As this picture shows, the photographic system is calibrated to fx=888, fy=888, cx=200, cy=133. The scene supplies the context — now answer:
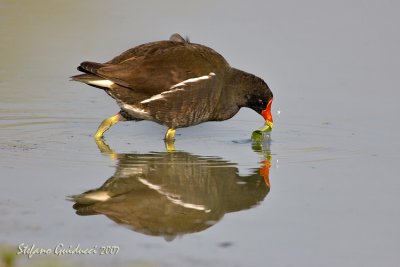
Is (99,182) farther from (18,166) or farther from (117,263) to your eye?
(117,263)

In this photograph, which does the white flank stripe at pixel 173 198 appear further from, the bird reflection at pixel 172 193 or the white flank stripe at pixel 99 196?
the white flank stripe at pixel 99 196

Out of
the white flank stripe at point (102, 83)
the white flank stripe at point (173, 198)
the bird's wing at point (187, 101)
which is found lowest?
the white flank stripe at point (173, 198)

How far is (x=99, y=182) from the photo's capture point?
757 cm

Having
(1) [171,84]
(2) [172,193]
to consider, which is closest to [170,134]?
(1) [171,84]

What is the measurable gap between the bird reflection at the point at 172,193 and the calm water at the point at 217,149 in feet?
0.07

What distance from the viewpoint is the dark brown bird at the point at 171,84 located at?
30.2 ft

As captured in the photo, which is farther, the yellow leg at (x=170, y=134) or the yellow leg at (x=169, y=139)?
the yellow leg at (x=170, y=134)

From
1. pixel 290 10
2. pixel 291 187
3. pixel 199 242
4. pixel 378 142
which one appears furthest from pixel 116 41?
pixel 199 242

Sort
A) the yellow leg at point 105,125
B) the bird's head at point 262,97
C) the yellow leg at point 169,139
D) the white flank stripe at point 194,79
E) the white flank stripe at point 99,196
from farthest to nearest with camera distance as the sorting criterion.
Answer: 1. the bird's head at point 262,97
2. the yellow leg at point 105,125
3. the white flank stripe at point 194,79
4. the yellow leg at point 169,139
5. the white flank stripe at point 99,196

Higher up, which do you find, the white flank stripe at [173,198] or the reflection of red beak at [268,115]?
the reflection of red beak at [268,115]

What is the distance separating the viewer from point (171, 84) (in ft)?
30.9

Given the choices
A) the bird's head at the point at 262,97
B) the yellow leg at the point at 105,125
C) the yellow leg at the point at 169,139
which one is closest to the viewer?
the yellow leg at the point at 169,139

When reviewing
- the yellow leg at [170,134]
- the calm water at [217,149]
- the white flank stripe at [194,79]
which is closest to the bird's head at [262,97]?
the calm water at [217,149]

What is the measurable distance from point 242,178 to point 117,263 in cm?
254
